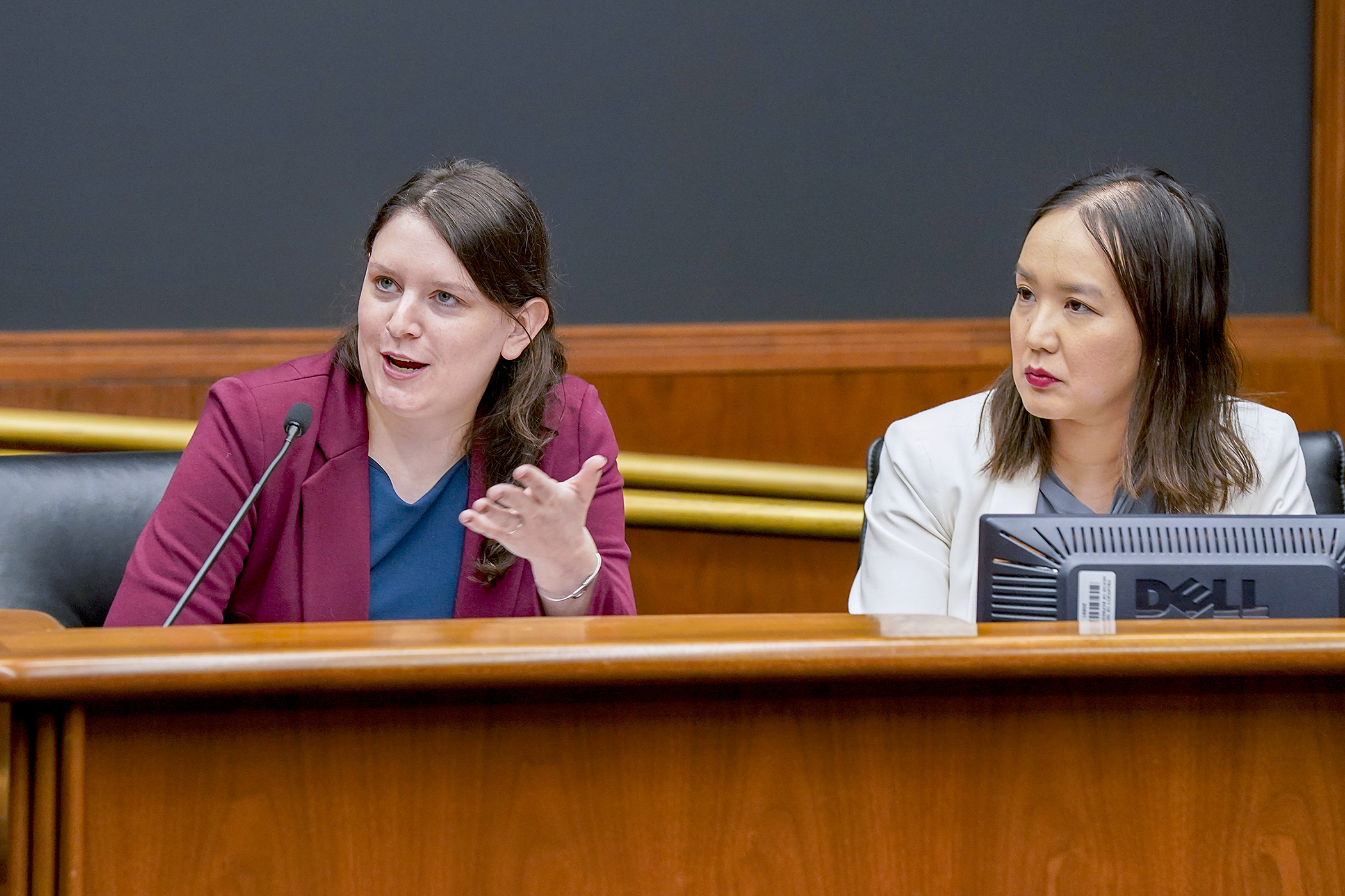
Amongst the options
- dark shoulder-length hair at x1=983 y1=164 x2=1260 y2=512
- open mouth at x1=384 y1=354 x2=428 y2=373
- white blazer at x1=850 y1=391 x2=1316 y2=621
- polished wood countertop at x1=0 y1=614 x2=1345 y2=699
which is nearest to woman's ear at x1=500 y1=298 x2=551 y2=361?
open mouth at x1=384 y1=354 x2=428 y2=373

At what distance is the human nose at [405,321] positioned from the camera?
4.30 feet

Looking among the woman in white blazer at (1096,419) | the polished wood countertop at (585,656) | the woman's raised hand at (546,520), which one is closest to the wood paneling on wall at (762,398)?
the woman in white blazer at (1096,419)

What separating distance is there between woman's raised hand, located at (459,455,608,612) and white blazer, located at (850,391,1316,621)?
1.29ft

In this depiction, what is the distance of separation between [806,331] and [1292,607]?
4.63 ft

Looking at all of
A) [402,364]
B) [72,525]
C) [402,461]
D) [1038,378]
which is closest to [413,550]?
[402,461]

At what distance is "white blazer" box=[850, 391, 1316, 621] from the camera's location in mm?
1426

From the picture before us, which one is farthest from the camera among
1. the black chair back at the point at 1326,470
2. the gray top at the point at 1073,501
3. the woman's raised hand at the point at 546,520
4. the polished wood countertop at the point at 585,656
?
the black chair back at the point at 1326,470

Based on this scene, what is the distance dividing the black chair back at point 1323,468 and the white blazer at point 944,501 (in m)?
0.07

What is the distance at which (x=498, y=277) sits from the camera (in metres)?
1.38

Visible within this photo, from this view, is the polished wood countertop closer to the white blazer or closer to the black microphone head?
the black microphone head

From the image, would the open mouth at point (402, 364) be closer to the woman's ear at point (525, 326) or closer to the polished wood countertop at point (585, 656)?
the woman's ear at point (525, 326)

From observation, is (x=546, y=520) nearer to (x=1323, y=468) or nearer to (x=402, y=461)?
(x=402, y=461)

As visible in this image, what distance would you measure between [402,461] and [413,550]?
0.11m

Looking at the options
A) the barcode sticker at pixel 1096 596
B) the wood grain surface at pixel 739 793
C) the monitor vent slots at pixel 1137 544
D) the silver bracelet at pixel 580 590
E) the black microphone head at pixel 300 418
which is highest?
the black microphone head at pixel 300 418
